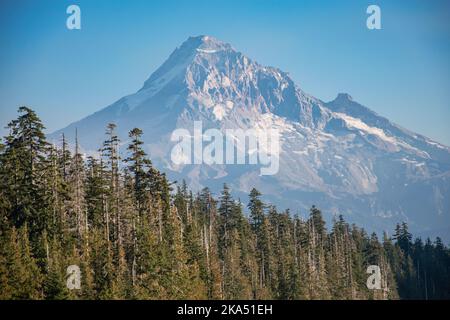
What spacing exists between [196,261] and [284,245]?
110ft

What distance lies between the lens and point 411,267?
161m

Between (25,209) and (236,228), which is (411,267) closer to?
(236,228)

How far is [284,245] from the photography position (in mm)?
107125

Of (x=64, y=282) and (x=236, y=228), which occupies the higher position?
(x=236, y=228)

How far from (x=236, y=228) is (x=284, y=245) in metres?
9.29

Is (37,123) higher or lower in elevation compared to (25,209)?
higher
